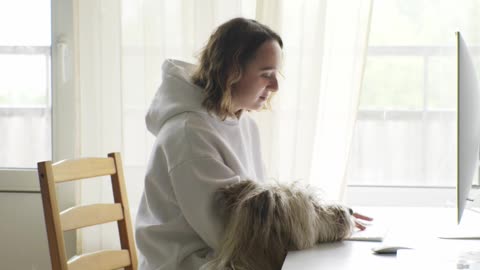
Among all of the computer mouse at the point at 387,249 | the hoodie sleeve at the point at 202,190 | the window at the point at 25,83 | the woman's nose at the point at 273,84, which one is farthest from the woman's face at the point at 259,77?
the window at the point at 25,83

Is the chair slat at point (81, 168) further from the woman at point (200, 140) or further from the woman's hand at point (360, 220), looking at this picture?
the woman's hand at point (360, 220)

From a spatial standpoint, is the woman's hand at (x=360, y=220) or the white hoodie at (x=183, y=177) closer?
the white hoodie at (x=183, y=177)

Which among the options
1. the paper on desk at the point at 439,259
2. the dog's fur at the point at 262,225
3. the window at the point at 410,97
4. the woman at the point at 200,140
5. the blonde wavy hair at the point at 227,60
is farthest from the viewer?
the window at the point at 410,97

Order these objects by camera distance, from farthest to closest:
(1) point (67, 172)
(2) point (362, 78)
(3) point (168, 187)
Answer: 1. (2) point (362, 78)
2. (1) point (67, 172)
3. (3) point (168, 187)

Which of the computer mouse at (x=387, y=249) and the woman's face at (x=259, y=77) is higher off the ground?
the woman's face at (x=259, y=77)

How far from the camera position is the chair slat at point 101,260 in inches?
65.0

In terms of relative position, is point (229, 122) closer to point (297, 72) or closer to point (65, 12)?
point (297, 72)

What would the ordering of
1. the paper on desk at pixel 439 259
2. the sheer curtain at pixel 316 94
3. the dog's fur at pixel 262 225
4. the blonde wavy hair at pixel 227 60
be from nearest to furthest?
1. the paper on desk at pixel 439 259
2. the dog's fur at pixel 262 225
3. the blonde wavy hair at pixel 227 60
4. the sheer curtain at pixel 316 94

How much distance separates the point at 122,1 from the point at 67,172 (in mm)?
1108

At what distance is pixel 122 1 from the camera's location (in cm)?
261

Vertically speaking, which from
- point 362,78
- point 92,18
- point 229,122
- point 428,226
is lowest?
point 428,226

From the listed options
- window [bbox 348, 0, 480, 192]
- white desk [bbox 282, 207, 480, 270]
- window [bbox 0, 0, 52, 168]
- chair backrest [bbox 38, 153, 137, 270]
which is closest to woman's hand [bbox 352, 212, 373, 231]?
white desk [bbox 282, 207, 480, 270]

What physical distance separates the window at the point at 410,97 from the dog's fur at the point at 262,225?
136 centimetres

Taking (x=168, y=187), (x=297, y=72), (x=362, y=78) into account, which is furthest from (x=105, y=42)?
(x=168, y=187)
